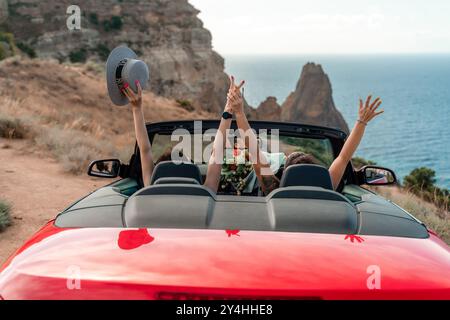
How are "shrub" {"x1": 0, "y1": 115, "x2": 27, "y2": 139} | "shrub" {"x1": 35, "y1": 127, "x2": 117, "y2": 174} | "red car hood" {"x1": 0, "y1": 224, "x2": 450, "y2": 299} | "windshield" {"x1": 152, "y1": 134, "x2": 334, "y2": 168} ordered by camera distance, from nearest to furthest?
1. "red car hood" {"x1": 0, "y1": 224, "x2": 450, "y2": 299}
2. "windshield" {"x1": 152, "y1": 134, "x2": 334, "y2": 168}
3. "shrub" {"x1": 35, "y1": 127, "x2": 117, "y2": 174}
4. "shrub" {"x1": 0, "y1": 115, "x2": 27, "y2": 139}

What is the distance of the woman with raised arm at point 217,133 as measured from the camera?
317 cm

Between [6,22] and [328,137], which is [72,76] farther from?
[328,137]

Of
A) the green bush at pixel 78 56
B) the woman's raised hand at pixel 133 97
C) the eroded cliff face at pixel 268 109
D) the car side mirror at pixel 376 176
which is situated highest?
the green bush at pixel 78 56

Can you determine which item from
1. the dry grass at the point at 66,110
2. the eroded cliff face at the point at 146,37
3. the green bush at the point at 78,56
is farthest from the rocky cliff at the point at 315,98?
the dry grass at the point at 66,110

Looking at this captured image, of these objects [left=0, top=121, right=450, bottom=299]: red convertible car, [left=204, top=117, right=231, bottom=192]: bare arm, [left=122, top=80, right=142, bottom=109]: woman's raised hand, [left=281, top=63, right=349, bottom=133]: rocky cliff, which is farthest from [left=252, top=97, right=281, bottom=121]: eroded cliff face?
[left=0, top=121, right=450, bottom=299]: red convertible car

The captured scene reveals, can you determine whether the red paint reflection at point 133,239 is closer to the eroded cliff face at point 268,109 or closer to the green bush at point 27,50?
the green bush at point 27,50

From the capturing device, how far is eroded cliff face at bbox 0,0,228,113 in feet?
159

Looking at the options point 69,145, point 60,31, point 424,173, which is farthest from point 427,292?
point 60,31

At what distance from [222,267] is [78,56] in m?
49.0

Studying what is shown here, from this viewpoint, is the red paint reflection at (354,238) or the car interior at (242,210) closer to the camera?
the red paint reflection at (354,238)

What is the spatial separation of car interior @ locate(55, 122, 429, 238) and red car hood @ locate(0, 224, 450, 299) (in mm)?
108

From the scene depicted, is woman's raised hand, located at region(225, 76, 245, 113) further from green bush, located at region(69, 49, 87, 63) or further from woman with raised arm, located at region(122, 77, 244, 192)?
green bush, located at region(69, 49, 87, 63)

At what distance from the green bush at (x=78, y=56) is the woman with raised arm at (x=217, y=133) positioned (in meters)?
45.8

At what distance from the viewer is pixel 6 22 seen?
5059 centimetres
